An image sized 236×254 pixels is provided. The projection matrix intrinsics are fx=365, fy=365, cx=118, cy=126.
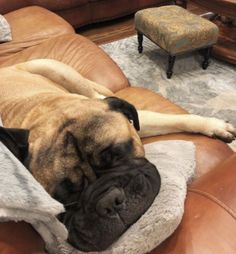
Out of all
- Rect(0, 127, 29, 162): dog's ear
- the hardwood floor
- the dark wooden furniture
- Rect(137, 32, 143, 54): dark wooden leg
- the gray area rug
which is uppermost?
Rect(0, 127, 29, 162): dog's ear

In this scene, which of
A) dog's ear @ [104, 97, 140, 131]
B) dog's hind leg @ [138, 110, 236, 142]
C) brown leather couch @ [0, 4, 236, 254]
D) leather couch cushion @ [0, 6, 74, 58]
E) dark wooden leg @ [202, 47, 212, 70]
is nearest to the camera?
brown leather couch @ [0, 4, 236, 254]

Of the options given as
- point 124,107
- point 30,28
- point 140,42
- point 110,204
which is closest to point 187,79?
point 140,42

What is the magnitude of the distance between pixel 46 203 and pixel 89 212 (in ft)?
0.68

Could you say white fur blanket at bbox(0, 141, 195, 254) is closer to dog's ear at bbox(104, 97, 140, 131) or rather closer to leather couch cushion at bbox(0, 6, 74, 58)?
dog's ear at bbox(104, 97, 140, 131)

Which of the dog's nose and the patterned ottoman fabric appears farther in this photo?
the patterned ottoman fabric

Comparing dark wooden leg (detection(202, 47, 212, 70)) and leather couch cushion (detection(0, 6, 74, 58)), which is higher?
leather couch cushion (detection(0, 6, 74, 58))

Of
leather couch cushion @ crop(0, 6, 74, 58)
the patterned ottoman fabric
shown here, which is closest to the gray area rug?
the patterned ottoman fabric

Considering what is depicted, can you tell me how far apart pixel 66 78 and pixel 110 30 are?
2169mm

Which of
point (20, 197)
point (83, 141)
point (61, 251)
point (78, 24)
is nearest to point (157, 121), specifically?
point (83, 141)

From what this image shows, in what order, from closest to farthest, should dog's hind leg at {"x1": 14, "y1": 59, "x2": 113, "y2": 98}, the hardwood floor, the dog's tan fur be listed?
the dog's tan fur, dog's hind leg at {"x1": 14, "y1": 59, "x2": 113, "y2": 98}, the hardwood floor

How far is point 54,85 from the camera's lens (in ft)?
5.44

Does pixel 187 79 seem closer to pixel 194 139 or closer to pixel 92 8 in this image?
pixel 92 8

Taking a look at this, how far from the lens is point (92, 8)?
3.54 meters

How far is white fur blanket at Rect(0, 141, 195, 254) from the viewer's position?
64 cm
